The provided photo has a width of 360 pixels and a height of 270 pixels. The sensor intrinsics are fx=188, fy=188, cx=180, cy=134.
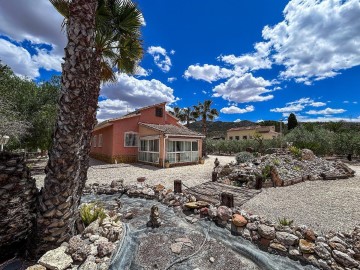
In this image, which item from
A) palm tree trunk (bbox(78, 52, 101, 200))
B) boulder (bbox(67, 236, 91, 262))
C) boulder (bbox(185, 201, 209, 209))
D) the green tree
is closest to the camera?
boulder (bbox(67, 236, 91, 262))

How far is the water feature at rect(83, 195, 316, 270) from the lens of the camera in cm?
403

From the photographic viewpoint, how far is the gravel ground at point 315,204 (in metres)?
5.51

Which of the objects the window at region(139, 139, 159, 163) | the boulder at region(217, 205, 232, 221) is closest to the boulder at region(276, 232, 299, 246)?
the boulder at region(217, 205, 232, 221)

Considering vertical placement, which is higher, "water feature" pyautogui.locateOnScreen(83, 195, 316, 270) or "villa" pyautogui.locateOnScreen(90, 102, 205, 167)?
"villa" pyautogui.locateOnScreen(90, 102, 205, 167)

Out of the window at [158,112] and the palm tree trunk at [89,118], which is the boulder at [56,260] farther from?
the window at [158,112]

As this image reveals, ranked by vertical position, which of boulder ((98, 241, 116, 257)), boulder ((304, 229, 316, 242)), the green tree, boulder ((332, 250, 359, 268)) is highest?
the green tree

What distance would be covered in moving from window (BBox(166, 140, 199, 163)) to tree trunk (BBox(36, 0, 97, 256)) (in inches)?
516

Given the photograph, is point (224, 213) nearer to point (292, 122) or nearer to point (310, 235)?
point (310, 235)

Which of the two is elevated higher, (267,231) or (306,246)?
(267,231)

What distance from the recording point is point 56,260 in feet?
11.6

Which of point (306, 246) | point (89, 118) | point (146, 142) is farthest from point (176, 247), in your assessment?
point (146, 142)

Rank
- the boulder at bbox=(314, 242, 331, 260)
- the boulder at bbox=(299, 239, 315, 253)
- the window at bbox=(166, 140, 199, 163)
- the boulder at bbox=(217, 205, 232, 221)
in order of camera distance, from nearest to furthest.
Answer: the boulder at bbox=(314, 242, 331, 260), the boulder at bbox=(299, 239, 315, 253), the boulder at bbox=(217, 205, 232, 221), the window at bbox=(166, 140, 199, 163)

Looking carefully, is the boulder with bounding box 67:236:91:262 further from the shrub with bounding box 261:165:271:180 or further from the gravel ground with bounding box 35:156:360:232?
the shrub with bounding box 261:165:271:180

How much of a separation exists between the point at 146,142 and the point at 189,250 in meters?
15.0
